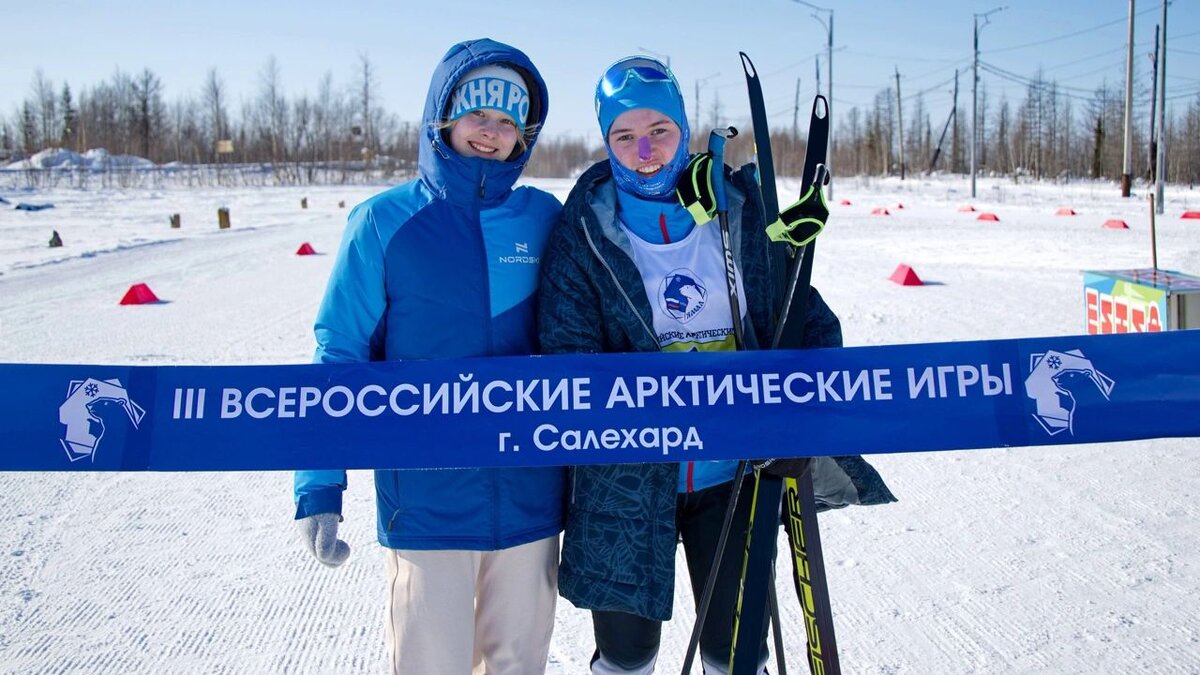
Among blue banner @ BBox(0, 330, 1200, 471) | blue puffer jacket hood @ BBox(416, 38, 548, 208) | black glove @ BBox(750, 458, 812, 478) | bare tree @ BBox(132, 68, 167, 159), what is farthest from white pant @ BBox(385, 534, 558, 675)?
bare tree @ BBox(132, 68, 167, 159)

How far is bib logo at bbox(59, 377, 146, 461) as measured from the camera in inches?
72.9

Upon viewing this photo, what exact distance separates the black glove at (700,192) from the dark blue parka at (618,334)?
9 centimetres

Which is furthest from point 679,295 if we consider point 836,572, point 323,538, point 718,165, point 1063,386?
point 836,572

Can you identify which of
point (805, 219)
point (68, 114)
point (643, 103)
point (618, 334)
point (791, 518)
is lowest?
point (791, 518)

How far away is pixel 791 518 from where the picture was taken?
211 centimetres

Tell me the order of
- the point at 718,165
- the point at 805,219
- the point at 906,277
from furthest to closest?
the point at 906,277 → the point at 718,165 → the point at 805,219

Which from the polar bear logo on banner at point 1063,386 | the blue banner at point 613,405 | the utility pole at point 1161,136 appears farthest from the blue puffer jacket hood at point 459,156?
the utility pole at point 1161,136

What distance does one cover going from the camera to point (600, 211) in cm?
207

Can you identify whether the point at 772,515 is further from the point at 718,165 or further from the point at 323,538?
the point at 323,538

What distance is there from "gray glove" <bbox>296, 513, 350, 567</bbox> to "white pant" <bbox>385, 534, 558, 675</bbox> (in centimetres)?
16

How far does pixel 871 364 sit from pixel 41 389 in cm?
180

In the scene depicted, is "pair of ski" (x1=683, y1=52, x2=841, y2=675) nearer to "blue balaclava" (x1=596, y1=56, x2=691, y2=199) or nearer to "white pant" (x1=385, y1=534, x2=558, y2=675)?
"blue balaclava" (x1=596, y1=56, x2=691, y2=199)

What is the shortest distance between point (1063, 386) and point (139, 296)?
9439 mm

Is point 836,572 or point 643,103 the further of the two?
point 836,572
